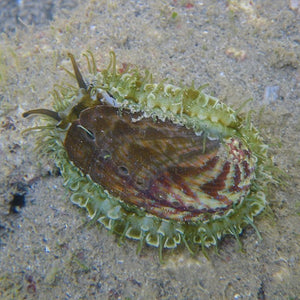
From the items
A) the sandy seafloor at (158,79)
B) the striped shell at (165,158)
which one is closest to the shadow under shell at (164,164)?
the striped shell at (165,158)

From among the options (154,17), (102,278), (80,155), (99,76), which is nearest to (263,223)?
(102,278)

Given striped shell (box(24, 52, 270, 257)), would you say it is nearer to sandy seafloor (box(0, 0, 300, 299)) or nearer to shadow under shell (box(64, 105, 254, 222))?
shadow under shell (box(64, 105, 254, 222))

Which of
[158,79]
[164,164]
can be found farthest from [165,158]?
[158,79]

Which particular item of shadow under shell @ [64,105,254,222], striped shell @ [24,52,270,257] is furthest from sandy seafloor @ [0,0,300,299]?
shadow under shell @ [64,105,254,222]

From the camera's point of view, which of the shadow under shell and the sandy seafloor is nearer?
the shadow under shell

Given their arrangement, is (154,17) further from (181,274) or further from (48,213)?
(181,274)

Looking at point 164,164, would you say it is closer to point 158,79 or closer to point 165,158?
point 165,158

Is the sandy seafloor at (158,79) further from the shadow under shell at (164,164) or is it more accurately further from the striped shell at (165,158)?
the shadow under shell at (164,164)
